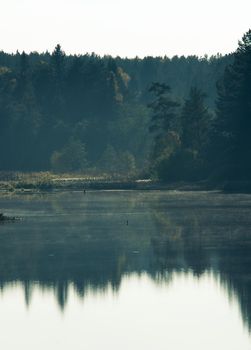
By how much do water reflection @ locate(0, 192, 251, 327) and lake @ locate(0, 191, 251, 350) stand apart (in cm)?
6

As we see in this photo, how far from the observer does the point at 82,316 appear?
39.5 metres

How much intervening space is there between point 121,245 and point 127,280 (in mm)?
13150

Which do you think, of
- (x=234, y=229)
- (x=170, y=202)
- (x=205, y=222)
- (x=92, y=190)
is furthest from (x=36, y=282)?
(x=92, y=190)

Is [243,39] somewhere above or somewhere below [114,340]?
above

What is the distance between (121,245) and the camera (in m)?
61.0

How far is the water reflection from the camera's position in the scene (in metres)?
47.3

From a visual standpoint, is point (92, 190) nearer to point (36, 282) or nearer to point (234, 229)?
point (234, 229)

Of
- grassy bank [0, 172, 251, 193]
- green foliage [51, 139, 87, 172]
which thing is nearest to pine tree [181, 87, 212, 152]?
grassy bank [0, 172, 251, 193]

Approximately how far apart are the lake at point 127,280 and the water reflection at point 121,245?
57mm

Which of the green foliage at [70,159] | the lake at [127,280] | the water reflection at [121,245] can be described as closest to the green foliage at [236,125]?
the water reflection at [121,245]

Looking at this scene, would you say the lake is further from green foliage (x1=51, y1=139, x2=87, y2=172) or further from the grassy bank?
green foliage (x1=51, y1=139, x2=87, y2=172)

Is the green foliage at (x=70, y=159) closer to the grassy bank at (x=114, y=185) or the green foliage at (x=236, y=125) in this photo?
the grassy bank at (x=114, y=185)

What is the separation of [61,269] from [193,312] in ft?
41.3

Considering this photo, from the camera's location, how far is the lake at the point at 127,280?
3600cm
